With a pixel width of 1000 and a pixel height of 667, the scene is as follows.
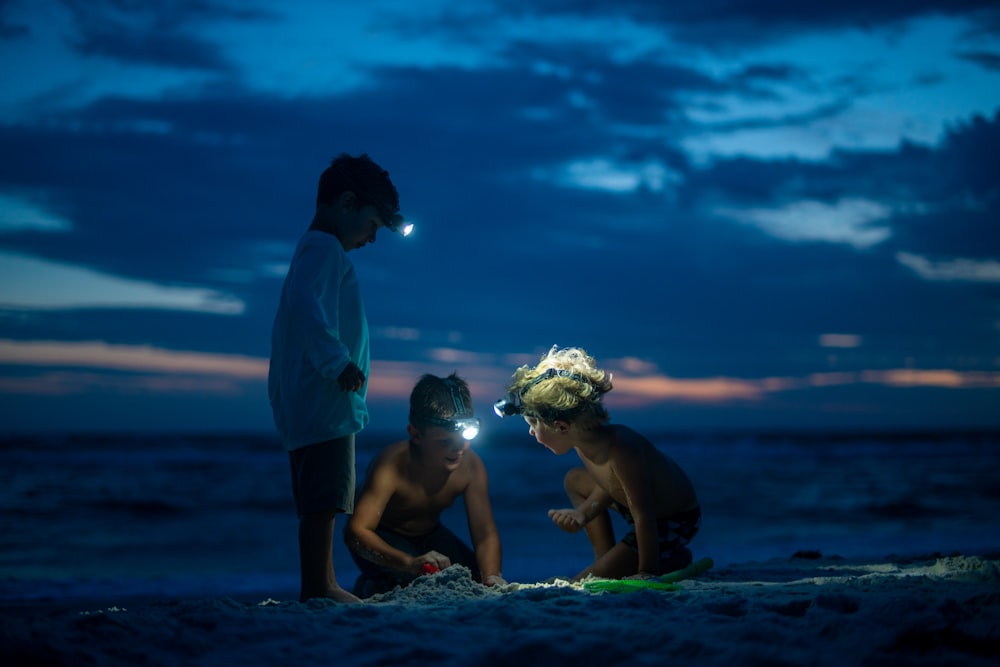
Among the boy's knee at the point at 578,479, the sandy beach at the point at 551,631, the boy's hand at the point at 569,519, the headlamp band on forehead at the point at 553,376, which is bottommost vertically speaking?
the sandy beach at the point at 551,631

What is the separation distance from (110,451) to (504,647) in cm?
2375

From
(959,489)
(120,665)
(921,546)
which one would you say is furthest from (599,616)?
(959,489)

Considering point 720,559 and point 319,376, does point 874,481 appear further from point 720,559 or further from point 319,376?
point 319,376

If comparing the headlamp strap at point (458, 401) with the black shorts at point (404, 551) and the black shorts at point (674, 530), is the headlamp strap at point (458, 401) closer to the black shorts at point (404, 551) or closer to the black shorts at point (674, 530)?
the black shorts at point (404, 551)

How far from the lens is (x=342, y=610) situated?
9.21 feet

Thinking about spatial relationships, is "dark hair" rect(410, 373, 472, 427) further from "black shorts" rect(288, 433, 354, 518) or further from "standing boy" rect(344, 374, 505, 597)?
"black shorts" rect(288, 433, 354, 518)

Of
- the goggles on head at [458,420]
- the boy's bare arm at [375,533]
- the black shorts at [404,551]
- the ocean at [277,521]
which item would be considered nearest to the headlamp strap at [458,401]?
the goggles on head at [458,420]

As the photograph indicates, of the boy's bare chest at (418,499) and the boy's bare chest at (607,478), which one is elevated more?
the boy's bare chest at (607,478)

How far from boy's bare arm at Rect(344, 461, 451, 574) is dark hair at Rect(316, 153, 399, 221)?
1311 mm

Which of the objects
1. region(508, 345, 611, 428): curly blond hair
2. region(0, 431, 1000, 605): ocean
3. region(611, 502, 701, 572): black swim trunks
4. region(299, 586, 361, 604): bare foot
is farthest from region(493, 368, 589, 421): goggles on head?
region(0, 431, 1000, 605): ocean

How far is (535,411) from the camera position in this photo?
13.5 feet

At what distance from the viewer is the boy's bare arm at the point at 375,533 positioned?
12.3 feet

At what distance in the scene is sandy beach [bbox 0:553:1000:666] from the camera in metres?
2.16

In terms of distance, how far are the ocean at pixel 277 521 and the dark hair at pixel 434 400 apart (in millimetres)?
1953
